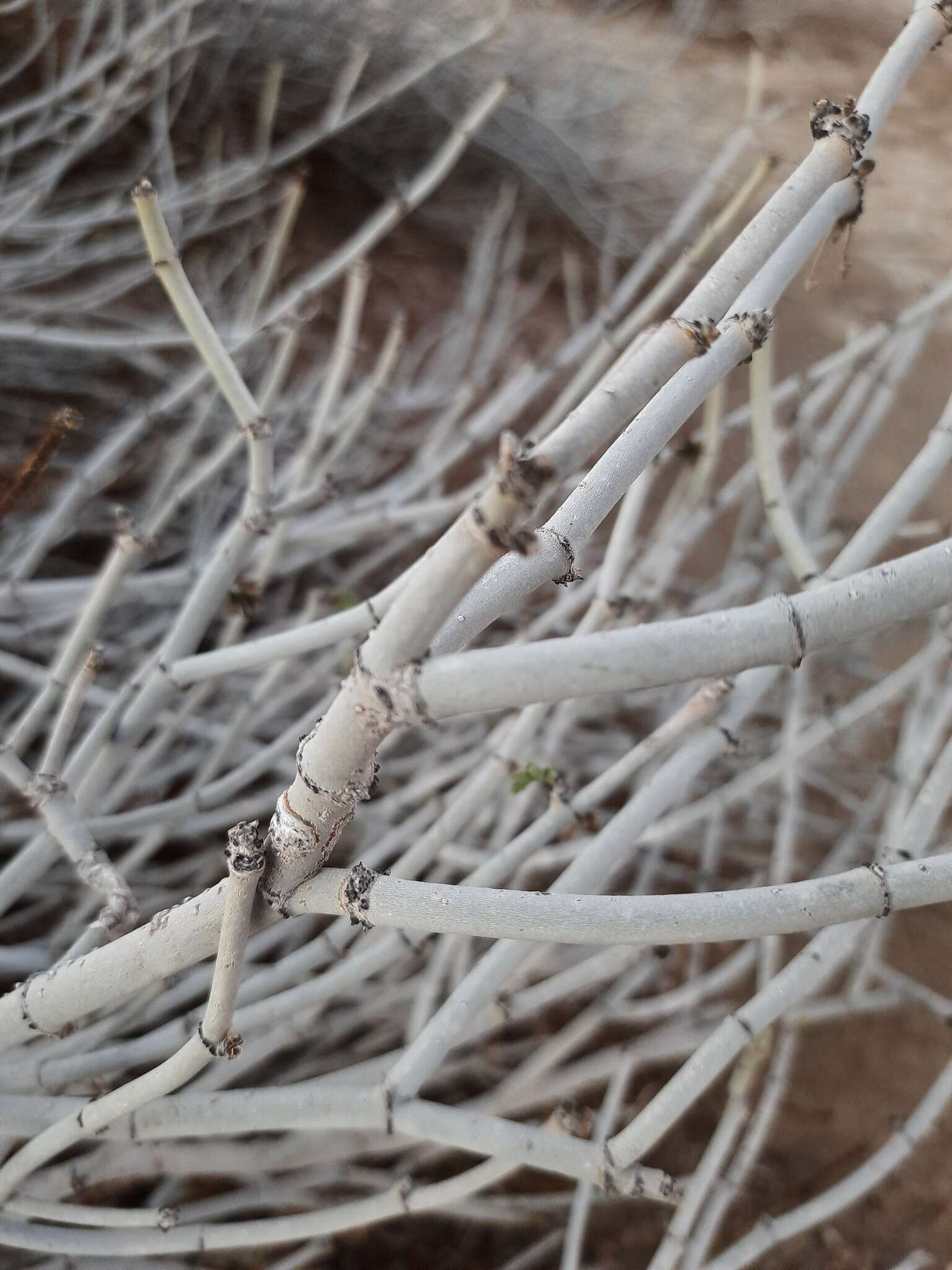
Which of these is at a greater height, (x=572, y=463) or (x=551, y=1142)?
(x=572, y=463)

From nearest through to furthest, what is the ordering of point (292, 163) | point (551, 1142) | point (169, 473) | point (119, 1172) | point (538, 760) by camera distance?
point (551, 1142)
point (119, 1172)
point (538, 760)
point (169, 473)
point (292, 163)

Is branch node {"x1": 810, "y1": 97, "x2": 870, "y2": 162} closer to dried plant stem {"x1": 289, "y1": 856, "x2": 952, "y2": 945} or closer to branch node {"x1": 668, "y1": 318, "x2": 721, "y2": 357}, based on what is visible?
branch node {"x1": 668, "y1": 318, "x2": 721, "y2": 357}

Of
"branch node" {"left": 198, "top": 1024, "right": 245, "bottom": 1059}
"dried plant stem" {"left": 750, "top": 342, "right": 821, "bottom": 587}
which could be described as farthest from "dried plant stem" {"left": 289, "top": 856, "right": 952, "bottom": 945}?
"dried plant stem" {"left": 750, "top": 342, "right": 821, "bottom": 587}

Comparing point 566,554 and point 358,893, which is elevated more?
point 566,554

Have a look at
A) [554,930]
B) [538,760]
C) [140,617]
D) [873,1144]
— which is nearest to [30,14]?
[140,617]

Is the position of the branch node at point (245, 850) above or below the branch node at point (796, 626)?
above

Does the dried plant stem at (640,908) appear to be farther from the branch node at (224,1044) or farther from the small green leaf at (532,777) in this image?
the small green leaf at (532,777)

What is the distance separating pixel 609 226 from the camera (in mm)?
2410

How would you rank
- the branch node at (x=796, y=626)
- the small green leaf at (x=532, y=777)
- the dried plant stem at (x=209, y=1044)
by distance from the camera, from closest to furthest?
the branch node at (x=796, y=626)
the dried plant stem at (x=209, y=1044)
the small green leaf at (x=532, y=777)

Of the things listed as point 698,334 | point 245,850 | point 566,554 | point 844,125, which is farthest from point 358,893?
point 844,125

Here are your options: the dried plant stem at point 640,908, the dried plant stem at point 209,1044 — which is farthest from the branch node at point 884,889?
the dried plant stem at point 209,1044

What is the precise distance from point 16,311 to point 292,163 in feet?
3.21

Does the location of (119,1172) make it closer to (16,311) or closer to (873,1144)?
(873,1144)

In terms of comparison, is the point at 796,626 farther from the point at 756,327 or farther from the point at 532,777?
the point at 532,777
